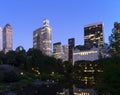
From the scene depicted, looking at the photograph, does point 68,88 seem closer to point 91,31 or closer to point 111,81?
point 111,81

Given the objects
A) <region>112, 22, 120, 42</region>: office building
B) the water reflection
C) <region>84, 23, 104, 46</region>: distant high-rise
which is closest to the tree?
<region>112, 22, 120, 42</region>: office building

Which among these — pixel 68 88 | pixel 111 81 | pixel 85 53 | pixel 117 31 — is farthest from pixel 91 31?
pixel 111 81

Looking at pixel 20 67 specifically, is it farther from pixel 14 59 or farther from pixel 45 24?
pixel 45 24

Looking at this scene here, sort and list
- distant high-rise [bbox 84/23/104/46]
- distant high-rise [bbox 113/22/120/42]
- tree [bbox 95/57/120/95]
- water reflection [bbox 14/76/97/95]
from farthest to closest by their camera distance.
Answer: distant high-rise [bbox 84/23/104/46], water reflection [bbox 14/76/97/95], distant high-rise [bbox 113/22/120/42], tree [bbox 95/57/120/95]

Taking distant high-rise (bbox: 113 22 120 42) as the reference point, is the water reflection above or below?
below

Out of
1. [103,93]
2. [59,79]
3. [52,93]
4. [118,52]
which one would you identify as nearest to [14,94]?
[52,93]

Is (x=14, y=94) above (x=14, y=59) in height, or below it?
below

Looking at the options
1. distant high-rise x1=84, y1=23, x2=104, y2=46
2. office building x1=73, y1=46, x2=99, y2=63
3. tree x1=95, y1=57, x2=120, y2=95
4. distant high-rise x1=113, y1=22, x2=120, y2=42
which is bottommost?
tree x1=95, y1=57, x2=120, y2=95

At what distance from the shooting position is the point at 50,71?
85.2m

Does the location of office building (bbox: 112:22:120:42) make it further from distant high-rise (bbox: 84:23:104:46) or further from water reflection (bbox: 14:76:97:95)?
distant high-rise (bbox: 84:23:104:46)

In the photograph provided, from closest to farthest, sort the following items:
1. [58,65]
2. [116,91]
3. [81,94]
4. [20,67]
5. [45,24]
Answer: [116,91] < [81,94] < [20,67] < [58,65] < [45,24]

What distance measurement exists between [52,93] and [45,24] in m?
112

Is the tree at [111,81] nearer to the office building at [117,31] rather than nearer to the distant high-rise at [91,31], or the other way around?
the office building at [117,31]

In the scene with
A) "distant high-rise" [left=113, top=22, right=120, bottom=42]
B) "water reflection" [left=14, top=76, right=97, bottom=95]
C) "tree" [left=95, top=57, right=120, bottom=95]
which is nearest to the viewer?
"tree" [left=95, top=57, right=120, bottom=95]
